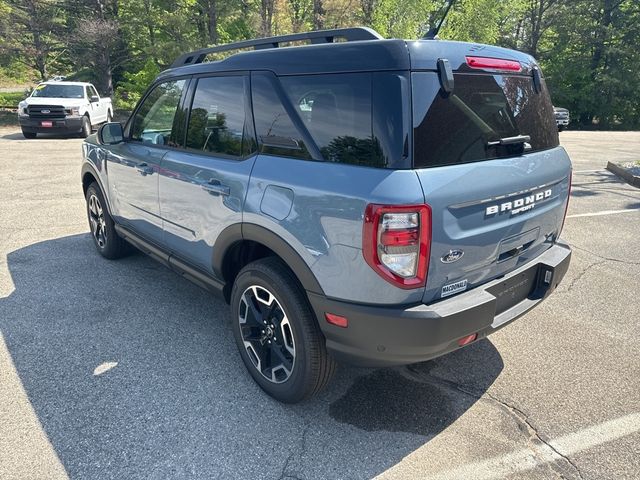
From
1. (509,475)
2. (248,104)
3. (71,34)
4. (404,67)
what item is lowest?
(509,475)

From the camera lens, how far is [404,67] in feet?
6.73

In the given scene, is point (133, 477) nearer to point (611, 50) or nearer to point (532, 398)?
point (532, 398)

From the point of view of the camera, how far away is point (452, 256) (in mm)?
2154

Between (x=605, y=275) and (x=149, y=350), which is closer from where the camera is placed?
(x=149, y=350)

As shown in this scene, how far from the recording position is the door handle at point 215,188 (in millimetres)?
2799

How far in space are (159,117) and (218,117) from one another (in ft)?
3.07

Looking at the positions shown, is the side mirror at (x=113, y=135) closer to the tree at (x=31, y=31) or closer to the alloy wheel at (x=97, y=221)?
the alloy wheel at (x=97, y=221)

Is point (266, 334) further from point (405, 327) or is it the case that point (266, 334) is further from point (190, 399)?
point (405, 327)

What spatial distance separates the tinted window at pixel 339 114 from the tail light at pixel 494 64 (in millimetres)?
617

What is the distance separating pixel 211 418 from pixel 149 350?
0.92 m

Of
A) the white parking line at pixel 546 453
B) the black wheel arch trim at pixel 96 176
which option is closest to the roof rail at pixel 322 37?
the black wheel arch trim at pixel 96 176

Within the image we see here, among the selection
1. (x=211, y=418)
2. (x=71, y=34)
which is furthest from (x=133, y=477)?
(x=71, y=34)

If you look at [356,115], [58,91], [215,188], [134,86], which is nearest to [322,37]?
[356,115]

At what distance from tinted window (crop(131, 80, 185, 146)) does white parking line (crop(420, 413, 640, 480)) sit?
283 cm
